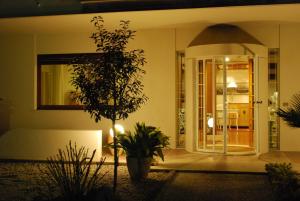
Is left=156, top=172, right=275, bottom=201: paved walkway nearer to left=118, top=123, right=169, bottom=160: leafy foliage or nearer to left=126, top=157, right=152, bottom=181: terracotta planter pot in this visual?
left=126, top=157, right=152, bottom=181: terracotta planter pot

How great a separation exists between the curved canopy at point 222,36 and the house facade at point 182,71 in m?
0.03

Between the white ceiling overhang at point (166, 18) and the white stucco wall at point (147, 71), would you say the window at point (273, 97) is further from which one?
the white ceiling overhang at point (166, 18)

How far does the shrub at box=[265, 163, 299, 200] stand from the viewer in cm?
654

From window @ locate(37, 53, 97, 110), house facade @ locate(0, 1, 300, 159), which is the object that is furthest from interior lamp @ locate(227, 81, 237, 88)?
window @ locate(37, 53, 97, 110)

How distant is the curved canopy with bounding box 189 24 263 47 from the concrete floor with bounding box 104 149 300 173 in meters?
2.82

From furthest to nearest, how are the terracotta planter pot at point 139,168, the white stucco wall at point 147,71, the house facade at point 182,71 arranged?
the white stucco wall at point 147,71 < the house facade at point 182,71 < the terracotta planter pot at point 139,168

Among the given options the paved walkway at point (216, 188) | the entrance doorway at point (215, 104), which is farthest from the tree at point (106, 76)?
the entrance doorway at point (215, 104)

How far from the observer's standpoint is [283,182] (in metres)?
6.76

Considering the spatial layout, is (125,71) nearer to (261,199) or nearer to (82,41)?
(261,199)

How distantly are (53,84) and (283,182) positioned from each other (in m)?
8.71

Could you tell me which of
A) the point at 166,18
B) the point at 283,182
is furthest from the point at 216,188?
the point at 166,18

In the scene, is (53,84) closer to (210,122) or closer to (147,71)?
(147,71)

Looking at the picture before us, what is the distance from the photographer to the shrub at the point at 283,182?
654 centimetres

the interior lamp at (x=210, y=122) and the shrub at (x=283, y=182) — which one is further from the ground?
the interior lamp at (x=210, y=122)
